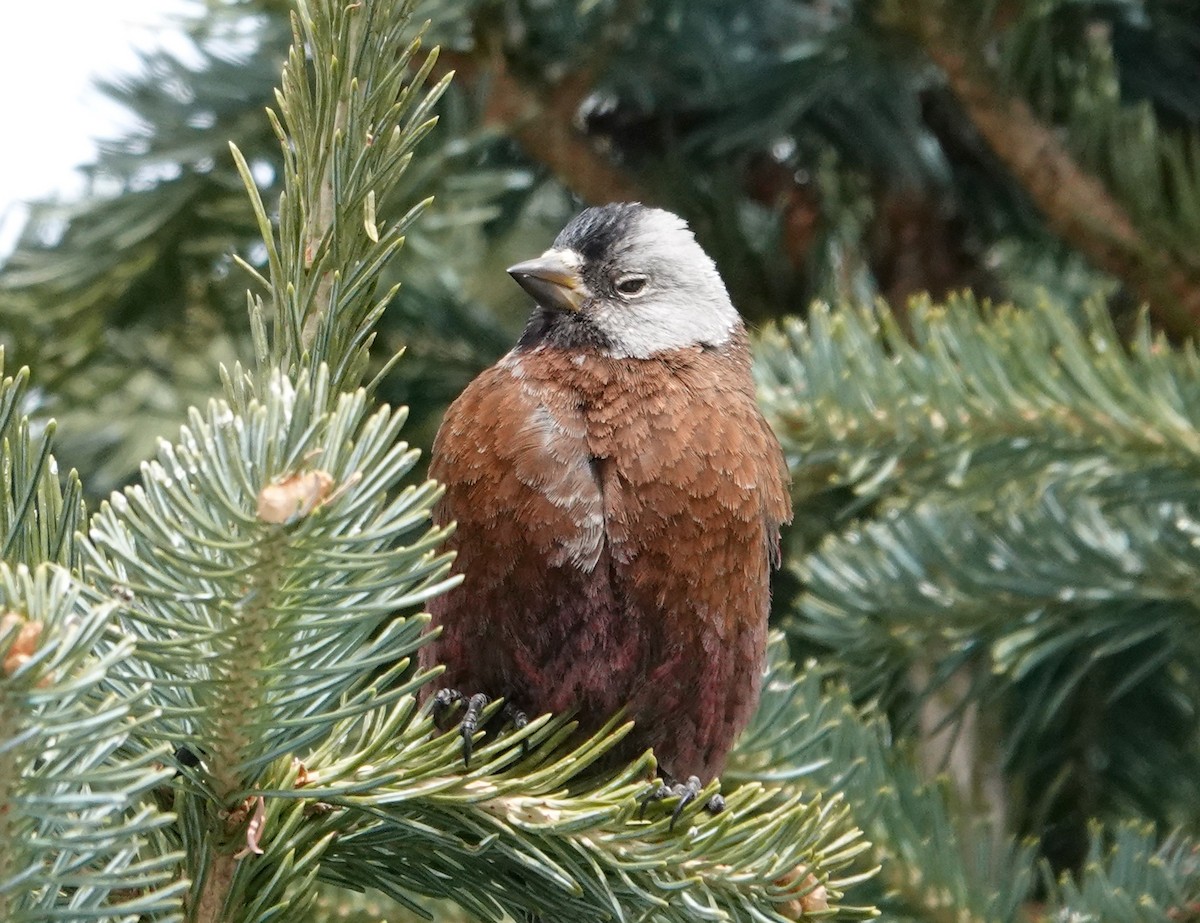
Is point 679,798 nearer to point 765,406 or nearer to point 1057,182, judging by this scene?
point 765,406

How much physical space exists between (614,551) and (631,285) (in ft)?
2.07

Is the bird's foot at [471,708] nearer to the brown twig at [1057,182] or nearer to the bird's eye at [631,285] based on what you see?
the bird's eye at [631,285]

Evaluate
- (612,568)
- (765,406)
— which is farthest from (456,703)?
(765,406)

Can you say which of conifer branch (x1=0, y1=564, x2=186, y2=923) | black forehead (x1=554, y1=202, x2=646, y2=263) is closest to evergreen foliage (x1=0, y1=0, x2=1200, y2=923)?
conifer branch (x1=0, y1=564, x2=186, y2=923)

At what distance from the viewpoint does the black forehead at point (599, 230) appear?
195 cm

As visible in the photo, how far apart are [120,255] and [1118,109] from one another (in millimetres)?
1406

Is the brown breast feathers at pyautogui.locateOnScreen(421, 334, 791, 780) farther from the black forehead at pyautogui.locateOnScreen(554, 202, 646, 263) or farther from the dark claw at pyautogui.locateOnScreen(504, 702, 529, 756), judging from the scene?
the black forehead at pyautogui.locateOnScreen(554, 202, 646, 263)

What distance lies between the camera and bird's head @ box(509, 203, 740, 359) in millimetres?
1839

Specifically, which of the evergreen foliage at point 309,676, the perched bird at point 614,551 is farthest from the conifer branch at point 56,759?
the perched bird at point 614,551

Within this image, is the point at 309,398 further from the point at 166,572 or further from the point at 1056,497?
the point at 1056,497

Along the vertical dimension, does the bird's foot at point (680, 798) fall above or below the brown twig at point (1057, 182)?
below

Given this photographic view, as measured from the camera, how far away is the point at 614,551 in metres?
1.46

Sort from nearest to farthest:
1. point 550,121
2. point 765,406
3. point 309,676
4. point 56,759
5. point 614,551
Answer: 1. point 56,759
2. point 309,676
3. point 614,551
4. point 765,406
5. point 550,121

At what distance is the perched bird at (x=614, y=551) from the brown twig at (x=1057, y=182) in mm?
629
